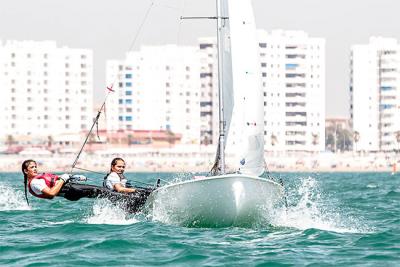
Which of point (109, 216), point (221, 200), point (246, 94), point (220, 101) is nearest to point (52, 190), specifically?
point (109, 216)

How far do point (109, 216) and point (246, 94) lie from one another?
509 centimetres

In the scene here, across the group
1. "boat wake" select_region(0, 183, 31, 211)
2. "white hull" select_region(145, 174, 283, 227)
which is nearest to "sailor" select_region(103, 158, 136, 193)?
"white hull" select_region(145, 174, 283, 227)

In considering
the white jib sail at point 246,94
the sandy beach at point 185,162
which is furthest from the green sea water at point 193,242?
the sandy beach at point 185,162

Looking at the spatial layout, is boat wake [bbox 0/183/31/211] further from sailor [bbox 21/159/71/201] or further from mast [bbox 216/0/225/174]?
mast [bbox 216/0/225/174]

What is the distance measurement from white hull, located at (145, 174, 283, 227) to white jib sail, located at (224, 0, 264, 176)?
1280mm

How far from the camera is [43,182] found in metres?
25.8

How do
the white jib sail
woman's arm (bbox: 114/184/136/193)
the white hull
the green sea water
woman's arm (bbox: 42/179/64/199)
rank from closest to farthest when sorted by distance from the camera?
the green sea water
the white hull
woman's arm (bbox: 42/179/64/199)
the white jib sail
woman's arm (bbox: 114/184/136/193)

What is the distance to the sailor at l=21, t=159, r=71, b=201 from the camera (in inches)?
1013

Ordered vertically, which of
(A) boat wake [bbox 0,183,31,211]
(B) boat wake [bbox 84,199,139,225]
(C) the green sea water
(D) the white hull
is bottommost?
(A) boat wake [bbox 0,183,31,211]

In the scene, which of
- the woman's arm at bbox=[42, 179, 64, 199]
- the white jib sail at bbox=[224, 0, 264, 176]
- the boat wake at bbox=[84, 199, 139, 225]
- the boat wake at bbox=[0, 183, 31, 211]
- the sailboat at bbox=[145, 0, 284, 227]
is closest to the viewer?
the sailboat at bbox=[145, 0, 284, 227]

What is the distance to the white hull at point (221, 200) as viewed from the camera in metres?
24.4

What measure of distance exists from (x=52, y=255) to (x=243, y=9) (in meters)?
9.08

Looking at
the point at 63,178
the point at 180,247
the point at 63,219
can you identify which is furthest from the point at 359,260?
the point at 63,219

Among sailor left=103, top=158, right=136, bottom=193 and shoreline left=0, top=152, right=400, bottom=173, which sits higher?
sailor left=103, top=158, right=136, bottom=193
